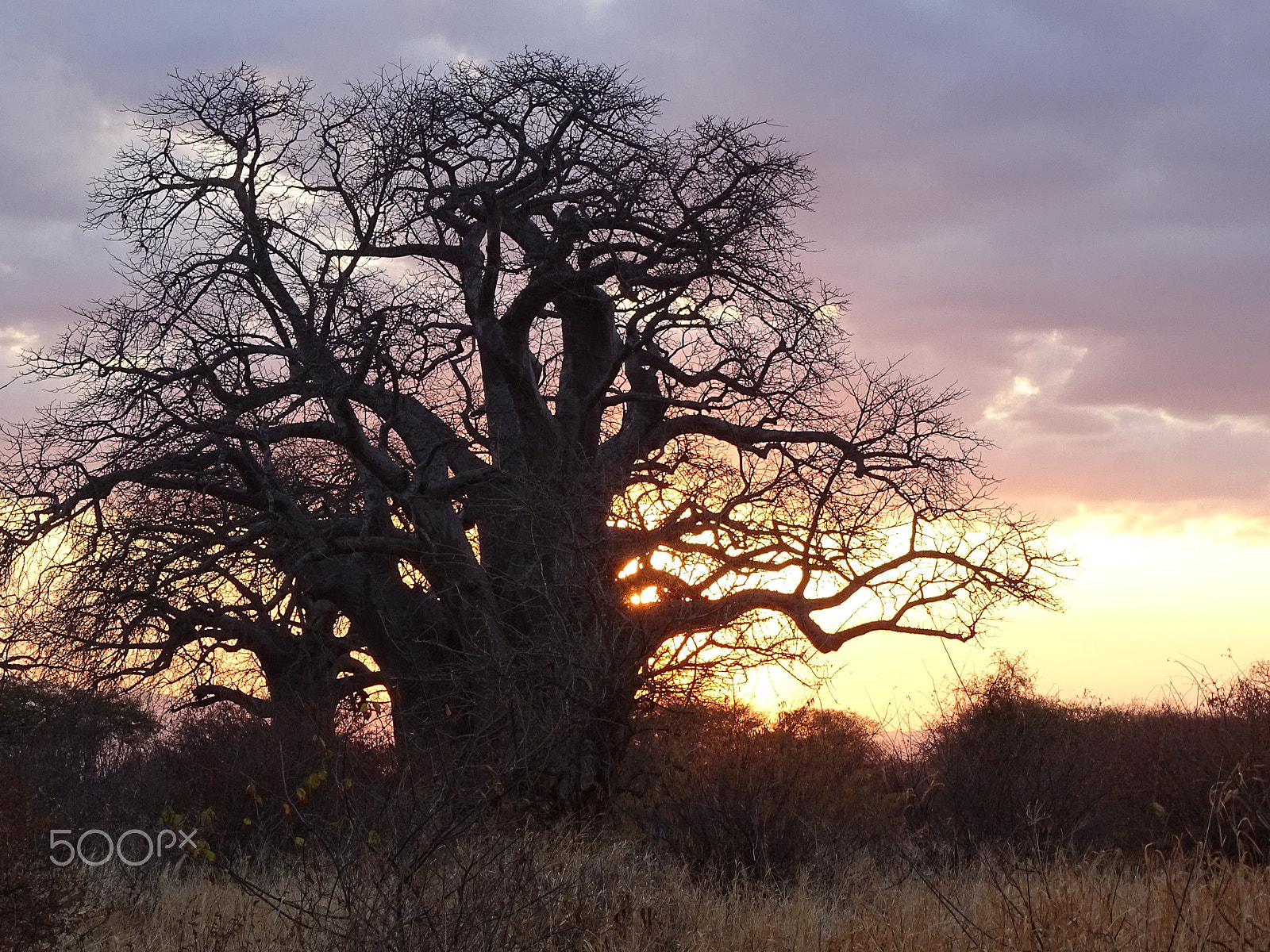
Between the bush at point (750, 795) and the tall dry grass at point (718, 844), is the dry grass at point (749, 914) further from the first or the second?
the bush at point (750, 795)

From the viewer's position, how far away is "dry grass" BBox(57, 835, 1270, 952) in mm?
4785

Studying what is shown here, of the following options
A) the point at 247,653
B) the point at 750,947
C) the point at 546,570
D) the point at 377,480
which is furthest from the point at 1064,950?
the point at 247,653

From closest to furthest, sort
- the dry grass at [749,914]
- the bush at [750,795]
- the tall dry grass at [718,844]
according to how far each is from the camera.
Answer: the dry grass at [749,914]
the tall dry grass at [718,844]
the bush at [750,795]

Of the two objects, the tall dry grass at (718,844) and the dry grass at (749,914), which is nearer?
the dry grass at (749,914)

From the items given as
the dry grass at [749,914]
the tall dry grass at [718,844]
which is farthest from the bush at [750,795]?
the dry grass at [749,914]

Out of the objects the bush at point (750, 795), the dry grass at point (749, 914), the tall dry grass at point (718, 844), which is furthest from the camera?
the bush at point (750, 795)

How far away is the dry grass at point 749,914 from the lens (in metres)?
4.79

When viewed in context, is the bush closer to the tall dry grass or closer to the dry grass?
the tall dry grass

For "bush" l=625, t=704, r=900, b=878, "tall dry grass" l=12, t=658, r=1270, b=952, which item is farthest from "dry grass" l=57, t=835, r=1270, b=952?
"bush" l=625, t=704, r=900, b=878

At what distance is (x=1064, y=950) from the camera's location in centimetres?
456

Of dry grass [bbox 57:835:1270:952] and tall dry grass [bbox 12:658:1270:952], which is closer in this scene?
dry grass [bbox 57:835:1270:952]

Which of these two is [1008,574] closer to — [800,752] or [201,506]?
[800,752]

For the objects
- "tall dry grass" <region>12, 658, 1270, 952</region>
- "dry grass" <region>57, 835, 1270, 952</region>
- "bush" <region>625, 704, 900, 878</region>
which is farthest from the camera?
"bush" <region>625, 704, 900, 878</region>

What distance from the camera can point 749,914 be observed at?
20.9ft
